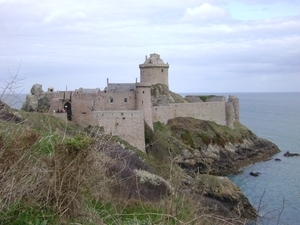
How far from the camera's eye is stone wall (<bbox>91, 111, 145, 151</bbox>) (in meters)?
29.5

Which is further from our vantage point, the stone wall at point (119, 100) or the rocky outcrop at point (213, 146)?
the rocky outcrop at point (213, 146)

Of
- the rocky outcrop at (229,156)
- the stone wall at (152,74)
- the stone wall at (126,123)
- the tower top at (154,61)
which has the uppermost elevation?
the tower top at (154,61)

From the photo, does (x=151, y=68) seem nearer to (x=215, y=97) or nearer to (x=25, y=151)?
(x=215, y=97)

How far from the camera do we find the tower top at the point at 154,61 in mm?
43031

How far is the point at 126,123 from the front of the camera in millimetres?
29828

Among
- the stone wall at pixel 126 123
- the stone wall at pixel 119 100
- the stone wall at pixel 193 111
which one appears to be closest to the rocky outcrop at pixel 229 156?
the stone wall at pixel 193 111

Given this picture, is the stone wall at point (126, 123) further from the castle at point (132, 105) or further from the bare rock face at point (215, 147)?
the bare rock face at point (215, 147)

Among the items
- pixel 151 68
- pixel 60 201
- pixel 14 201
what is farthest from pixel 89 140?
pixel 151 68

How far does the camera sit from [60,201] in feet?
21.2

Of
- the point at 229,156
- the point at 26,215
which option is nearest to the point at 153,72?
the point at 229,156

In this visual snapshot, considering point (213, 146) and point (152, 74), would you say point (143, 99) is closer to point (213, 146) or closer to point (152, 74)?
point (152, 74)

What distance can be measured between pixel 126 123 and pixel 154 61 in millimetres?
15692

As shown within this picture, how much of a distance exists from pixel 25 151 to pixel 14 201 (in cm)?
119

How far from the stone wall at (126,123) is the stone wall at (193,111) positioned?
8356 millimetres
